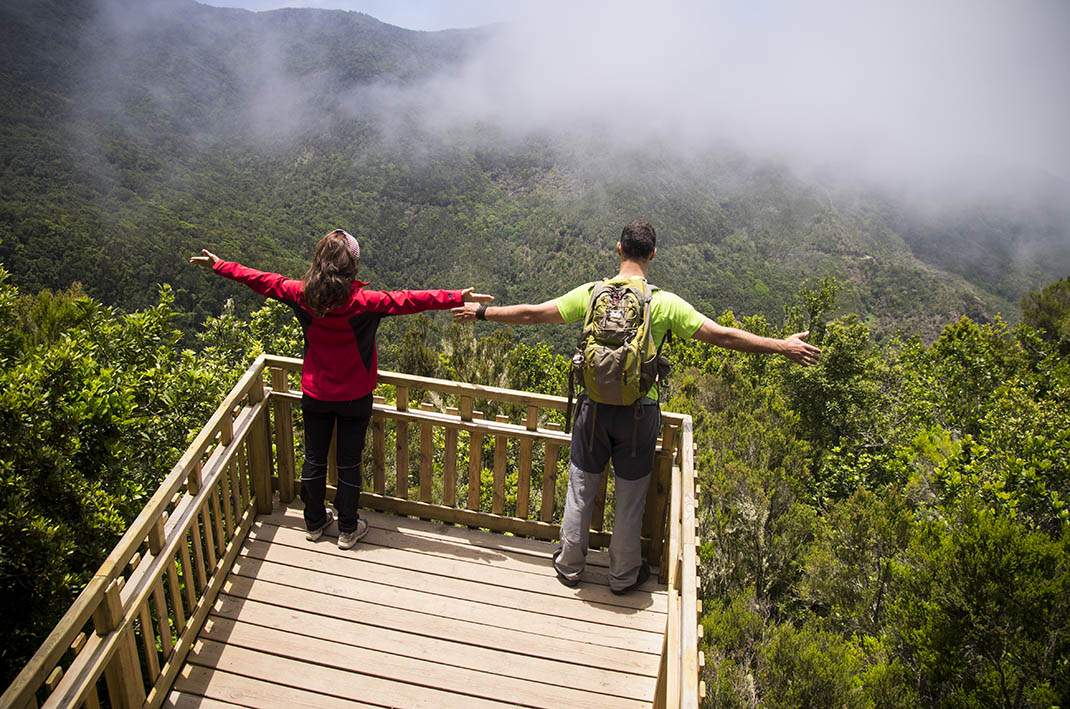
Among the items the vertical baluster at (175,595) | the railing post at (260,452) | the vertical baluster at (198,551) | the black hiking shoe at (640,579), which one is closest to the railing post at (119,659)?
the vertical baluster at (175,595)

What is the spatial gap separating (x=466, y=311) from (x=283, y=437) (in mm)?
1522

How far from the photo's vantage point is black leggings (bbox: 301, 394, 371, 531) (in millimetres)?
3439

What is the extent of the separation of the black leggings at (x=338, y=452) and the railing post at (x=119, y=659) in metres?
1.23

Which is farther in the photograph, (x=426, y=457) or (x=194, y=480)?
(x=426, y=457)

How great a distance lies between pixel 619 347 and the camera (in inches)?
114

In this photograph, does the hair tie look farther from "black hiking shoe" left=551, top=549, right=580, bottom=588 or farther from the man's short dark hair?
"black hiking shoe" left=551, top=549, right=580, bottom=588

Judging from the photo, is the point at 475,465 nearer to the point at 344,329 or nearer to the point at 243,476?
the point at 344,329

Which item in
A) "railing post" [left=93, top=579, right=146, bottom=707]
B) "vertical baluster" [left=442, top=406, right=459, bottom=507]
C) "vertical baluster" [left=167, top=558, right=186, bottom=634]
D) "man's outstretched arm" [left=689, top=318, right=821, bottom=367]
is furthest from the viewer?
"vertical baluster" [left=442, top=406, right=459, bottom=507]

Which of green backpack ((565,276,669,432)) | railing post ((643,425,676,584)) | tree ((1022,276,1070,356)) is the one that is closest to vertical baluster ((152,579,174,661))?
green backpack ((565,276,669,432))

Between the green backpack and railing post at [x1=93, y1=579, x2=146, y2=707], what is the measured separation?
203 centimetres

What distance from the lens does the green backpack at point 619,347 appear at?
288cm

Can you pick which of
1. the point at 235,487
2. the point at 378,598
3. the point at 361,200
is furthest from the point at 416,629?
the point at 361,200

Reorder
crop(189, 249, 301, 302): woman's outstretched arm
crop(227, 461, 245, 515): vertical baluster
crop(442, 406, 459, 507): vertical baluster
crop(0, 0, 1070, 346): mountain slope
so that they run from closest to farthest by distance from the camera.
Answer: crop(189, 249, 301, 302): woman's outstretched arm → crop(227, 461, 245, 515): vertical baluster → crop(442, 406, 459, 507): vertical baluster → crop(0, 0, 1070, 346): mountain slope

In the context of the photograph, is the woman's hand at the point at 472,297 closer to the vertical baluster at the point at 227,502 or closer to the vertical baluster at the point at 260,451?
the vertical baluster at the point at 260,451
